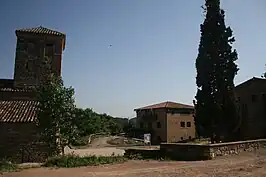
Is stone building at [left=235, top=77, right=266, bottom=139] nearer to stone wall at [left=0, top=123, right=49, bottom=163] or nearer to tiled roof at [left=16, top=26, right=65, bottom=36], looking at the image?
tiled roof at [left=16, top=26, right=65, bottom=36]

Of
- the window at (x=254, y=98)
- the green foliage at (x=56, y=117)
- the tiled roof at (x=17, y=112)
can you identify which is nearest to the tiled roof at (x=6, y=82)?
the tiled roof at (x=17, y=112)

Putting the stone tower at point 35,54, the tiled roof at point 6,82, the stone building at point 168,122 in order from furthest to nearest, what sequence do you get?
the stone building at point 168,122, the stone tower at point 35,54, the tiled roof at point 6,82

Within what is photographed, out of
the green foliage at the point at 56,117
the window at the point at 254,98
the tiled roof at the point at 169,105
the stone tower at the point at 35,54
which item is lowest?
the green foliage at the point at 56,117

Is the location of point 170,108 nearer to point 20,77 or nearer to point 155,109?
point 155,109

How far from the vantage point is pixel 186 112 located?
5706cm

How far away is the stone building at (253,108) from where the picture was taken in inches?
1398

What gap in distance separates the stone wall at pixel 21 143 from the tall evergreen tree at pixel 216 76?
1640 cm

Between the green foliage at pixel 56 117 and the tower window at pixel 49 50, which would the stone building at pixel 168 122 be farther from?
the green foliage at pixel 56 117

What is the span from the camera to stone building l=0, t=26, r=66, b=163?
Result: 19.1 m

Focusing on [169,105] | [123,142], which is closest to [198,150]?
[123,142]

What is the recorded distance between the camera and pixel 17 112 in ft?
68.4

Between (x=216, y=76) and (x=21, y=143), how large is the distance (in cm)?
1913

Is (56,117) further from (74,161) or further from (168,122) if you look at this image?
(168,122)

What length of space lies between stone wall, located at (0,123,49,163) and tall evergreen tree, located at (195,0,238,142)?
16.4 m
